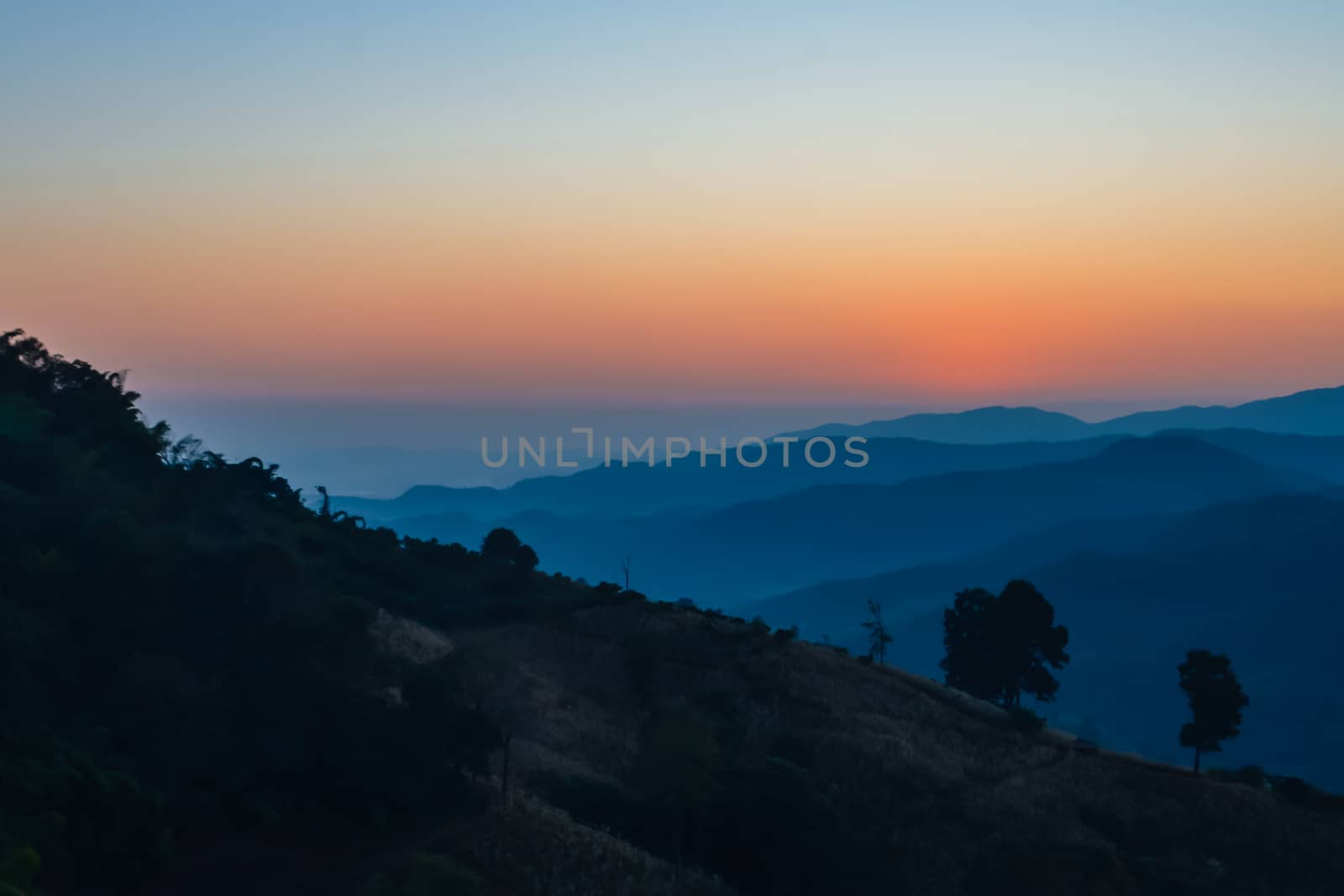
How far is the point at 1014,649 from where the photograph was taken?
58656mm

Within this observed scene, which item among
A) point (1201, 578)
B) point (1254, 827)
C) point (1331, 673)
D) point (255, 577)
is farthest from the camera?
point (1201, 578)

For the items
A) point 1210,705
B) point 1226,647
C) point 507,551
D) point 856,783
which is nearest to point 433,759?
point 856,783

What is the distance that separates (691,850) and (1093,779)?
66.4 feet

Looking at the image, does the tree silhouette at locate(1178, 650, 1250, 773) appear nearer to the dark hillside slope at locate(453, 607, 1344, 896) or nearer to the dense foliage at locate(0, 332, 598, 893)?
the dark hillside slope at locate(453, 607, 1344, 896)

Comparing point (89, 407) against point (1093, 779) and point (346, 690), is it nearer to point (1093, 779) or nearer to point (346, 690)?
point (346, 690)

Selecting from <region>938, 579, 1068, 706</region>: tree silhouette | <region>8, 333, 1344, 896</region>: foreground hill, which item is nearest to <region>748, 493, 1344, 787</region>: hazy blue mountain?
<region>938, 579, 1068, 706</region>: tree silhouette

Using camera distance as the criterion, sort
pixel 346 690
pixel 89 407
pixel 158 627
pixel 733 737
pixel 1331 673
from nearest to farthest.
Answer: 1. pixel 346 690
2. pixel 158 627
3. pixel 733 737
4. pixel 89 407
5. pixel 1331 673

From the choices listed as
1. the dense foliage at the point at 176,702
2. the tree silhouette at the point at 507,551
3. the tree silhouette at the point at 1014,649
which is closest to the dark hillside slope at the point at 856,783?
the dense foliage at the point at 176,702

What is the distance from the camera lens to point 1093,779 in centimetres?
4103

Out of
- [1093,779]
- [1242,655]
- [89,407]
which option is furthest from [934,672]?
[89,407]

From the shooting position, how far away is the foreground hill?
23875 mm

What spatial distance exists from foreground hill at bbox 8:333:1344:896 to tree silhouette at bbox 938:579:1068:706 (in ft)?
34.0

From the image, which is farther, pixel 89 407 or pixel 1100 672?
pixel 1100 672

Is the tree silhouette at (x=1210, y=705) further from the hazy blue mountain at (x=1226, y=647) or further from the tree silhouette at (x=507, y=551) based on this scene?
the hazy blue mountain at (x=1226, y=647)
